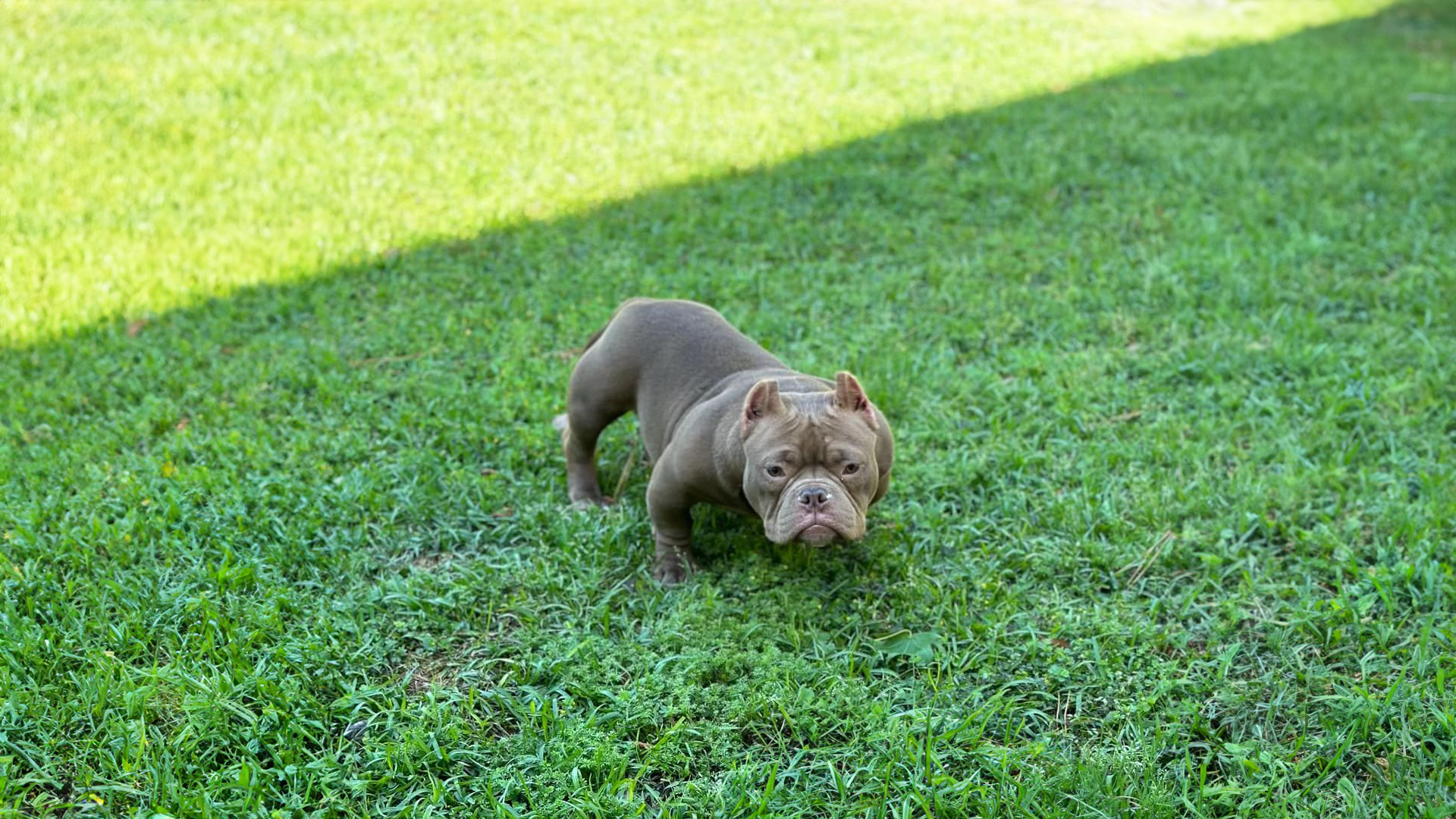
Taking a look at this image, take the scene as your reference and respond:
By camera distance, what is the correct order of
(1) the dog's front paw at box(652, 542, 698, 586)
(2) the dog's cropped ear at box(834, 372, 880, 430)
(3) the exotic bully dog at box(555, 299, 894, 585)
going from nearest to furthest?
(3) the exotic bully dog at box(555, 299, 894, 585) → (2) the dog's cropped ear at box(834, 372, 880, 430) → (1) the dog's front paw at box(652, 542, 698, 586)

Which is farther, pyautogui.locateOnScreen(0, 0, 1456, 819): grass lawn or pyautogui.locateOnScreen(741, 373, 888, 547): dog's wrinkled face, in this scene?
pyautogui.locateOnScreen(741, 373, 888, 547): dog's wrinkled face

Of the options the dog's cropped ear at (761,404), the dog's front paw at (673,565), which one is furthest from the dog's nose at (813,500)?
the dog's front paw at (673,565)

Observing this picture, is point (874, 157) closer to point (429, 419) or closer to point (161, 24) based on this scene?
point (429, 419)

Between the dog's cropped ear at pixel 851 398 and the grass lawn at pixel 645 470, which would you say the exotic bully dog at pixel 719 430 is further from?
the grass lawn at pixel 645 470

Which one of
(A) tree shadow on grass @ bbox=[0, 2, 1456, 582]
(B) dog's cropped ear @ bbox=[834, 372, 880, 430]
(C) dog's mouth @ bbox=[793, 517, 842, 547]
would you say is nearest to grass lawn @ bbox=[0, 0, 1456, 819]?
(A) tree shadow on grass @ bbox=[0, 2, 1456, 582]

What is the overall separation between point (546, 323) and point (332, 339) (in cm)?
108

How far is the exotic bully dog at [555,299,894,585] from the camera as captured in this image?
12.4ft

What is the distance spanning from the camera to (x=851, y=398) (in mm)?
3996

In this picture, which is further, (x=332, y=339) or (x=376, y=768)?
(x=332, y=339)

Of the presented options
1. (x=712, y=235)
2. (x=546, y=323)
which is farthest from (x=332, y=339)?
(x=712, y=235)

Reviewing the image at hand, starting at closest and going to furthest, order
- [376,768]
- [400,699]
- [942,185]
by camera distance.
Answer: [376,768] → [400,699] → [942,185]

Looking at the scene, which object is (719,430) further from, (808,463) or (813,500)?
(813,500)

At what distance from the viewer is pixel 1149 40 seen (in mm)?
12656

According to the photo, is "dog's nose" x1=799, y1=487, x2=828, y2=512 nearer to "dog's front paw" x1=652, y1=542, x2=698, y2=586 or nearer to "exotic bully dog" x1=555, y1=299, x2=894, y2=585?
"exotic bully dog" x1=555, y1=299, x2=894, y2=585
